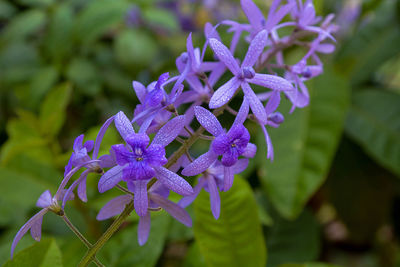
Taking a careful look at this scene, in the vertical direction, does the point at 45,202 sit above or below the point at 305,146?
above

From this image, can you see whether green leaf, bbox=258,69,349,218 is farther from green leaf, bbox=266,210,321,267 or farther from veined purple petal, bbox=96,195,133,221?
veined purple petal, bbox=96,195,133,221

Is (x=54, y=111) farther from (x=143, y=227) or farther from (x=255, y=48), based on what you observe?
(x=255, y=48)

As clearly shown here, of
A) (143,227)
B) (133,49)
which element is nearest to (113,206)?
(143,227)

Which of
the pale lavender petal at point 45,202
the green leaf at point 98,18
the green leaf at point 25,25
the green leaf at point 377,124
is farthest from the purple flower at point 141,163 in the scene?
the green leaf at point 25,25

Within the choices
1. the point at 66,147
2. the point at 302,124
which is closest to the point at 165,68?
the point at 302,124

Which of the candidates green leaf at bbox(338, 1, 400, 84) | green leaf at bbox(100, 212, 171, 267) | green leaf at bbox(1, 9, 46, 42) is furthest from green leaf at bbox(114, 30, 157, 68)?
green leaf at bbox(100, 212, 171, 267)
